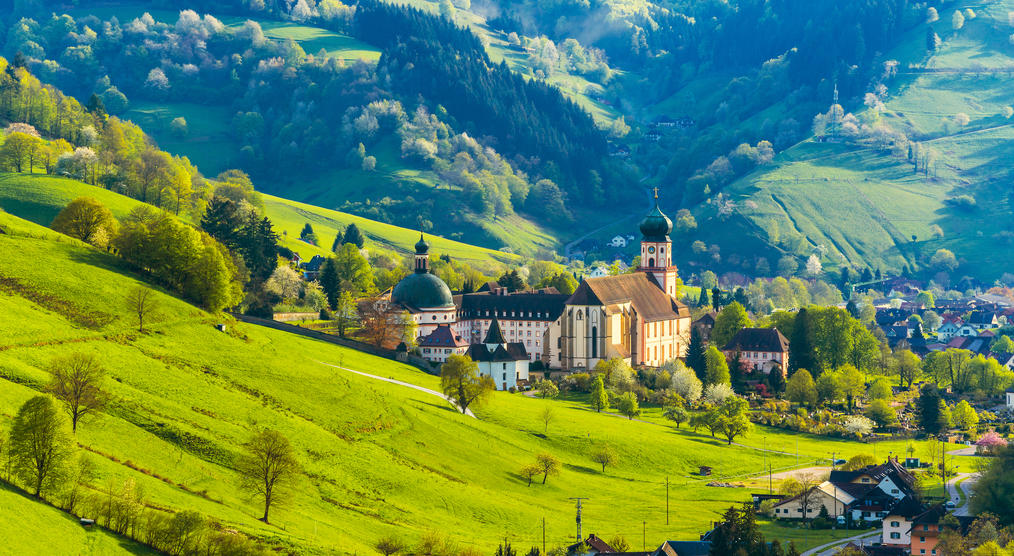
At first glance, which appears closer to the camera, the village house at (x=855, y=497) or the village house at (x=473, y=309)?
the village house at (x=855, y=497)

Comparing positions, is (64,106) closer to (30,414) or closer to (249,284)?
(249,284)

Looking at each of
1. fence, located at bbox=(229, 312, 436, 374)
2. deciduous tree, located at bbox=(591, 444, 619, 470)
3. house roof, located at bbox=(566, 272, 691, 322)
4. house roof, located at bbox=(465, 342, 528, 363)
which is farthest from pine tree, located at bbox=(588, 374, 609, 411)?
deciduous tree, located at bbox=(591, 444, 619, 470)

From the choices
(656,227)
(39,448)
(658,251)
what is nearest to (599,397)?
(658,251)

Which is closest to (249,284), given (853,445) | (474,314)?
(474,314)

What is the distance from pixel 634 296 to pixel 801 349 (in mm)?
19711

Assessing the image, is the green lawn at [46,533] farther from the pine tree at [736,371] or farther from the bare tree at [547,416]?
the pine tree at [736,371]

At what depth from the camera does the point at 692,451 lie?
11188cm

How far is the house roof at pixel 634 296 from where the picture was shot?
14388cm

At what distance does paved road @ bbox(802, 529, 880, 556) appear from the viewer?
266 feet

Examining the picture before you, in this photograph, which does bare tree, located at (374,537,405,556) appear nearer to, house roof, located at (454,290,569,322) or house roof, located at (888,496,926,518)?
house roof, located at (888,496,926,518)

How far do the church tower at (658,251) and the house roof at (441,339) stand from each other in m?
40.2

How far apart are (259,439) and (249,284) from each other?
199ft

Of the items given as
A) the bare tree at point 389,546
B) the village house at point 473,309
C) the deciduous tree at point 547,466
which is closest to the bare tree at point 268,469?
the bare tree at point 389,546

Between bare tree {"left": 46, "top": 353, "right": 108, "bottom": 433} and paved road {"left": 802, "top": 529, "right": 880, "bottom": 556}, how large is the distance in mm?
42528
